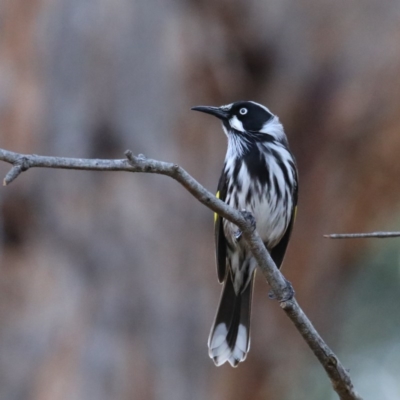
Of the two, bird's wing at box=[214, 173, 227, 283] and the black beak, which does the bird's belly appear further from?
the black beak

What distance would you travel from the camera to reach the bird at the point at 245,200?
412 cm

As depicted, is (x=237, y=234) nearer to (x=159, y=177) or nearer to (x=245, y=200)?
(x=245, y=200)

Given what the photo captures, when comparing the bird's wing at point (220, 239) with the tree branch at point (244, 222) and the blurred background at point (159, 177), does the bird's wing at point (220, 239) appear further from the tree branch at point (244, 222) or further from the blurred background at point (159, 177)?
the tree branch at point (244, 222)

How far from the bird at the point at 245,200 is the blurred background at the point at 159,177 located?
1.36 feet

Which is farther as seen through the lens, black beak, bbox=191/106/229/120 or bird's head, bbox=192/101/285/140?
bird's head, bbox=192/101/285/140

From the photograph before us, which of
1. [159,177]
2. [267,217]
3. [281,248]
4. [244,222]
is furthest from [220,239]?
[244,222]

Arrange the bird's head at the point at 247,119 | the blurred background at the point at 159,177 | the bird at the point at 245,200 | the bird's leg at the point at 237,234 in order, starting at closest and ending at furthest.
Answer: the bird's leg at the point at 237,234 < the bird at the point at 245,200 < the bird's head at the point at 247,119 < the blurred background at the point at 159,177

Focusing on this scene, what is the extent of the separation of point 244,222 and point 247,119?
1864mm

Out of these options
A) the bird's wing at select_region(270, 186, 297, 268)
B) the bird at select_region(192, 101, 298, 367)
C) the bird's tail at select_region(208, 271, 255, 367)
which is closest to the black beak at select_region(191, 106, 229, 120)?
the bird at select_region(192, 101, 298, 367)

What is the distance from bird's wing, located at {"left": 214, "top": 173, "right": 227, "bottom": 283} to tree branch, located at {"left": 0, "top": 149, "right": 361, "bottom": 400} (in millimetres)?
1327

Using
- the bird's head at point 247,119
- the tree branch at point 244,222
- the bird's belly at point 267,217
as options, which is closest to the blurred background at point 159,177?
the bird's head at point 247,119

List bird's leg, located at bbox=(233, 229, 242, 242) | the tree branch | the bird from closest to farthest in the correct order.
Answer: the tree branch → bird's leg, located at bbox=(233, 229, 242, 242) → the bird

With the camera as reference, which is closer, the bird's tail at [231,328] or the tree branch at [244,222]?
the tree branch at [244,222]

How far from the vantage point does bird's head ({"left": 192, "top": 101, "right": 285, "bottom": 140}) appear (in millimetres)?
4340
